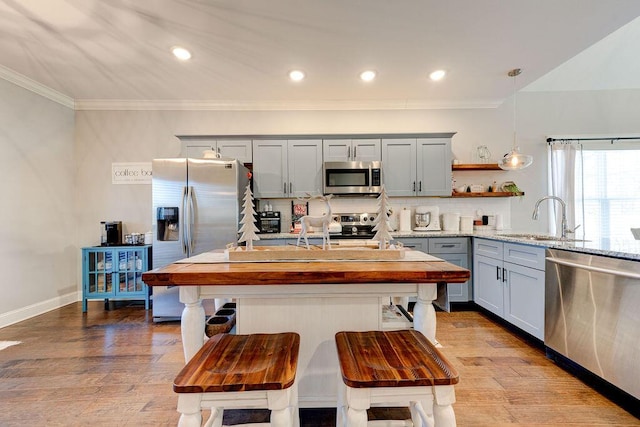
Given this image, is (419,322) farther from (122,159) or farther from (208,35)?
(122,159)

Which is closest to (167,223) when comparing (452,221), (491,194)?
(452,221)

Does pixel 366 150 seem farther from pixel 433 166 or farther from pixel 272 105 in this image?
pixel 272 105

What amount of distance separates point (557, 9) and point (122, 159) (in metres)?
4.86

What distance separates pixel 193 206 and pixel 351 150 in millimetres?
1999

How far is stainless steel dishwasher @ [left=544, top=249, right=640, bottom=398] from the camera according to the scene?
160 centimetres

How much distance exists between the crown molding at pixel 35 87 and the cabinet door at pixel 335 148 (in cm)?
337

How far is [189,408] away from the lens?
0.88 meters

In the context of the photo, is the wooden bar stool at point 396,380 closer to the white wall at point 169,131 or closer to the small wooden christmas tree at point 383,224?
the small wooden christmas tree at point 383,224

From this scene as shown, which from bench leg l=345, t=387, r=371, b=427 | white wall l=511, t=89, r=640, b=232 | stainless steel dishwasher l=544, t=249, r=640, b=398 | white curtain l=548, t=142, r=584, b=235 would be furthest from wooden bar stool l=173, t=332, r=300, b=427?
white curtain l=548, t=142, r=584, b=235

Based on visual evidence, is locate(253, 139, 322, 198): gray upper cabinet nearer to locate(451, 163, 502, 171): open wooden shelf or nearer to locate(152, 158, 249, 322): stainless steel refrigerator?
locate(152, 158, 249, 322): stainless steel refrigerator

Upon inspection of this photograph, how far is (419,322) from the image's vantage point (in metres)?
1.31

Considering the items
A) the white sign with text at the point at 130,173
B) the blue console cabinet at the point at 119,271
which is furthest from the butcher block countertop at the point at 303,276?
the white sign with text at the point at 130,173

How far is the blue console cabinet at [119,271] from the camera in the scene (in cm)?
333

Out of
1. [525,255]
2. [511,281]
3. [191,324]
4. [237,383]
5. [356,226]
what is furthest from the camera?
[356,226]
